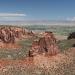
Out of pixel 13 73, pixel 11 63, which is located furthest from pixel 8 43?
pixel 13 73

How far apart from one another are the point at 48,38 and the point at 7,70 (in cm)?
1622

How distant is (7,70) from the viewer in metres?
46.7

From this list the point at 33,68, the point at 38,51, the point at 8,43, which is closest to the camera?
the point at 33,68

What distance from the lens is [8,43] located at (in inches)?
4331

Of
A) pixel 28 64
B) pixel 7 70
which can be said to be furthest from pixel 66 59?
pixel 7 70

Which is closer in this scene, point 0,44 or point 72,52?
point 72,52

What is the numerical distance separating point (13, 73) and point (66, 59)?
507 inches

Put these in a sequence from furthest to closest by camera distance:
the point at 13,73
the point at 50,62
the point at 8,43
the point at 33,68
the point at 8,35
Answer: the point at 8,35
the point at 8,43
the point at 50,62
the point at 33,68
the point at 13,73

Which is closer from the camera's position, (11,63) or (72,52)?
(11,63)

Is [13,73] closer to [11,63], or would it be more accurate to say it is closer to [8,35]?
[11,63]

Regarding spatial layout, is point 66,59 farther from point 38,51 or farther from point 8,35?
point 8,35

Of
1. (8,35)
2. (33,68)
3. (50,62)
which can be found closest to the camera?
(33,68)

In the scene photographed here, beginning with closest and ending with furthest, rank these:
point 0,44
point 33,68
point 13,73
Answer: point 13,73 < point 33,68 < point 0,44

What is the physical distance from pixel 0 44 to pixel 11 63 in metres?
51.1
